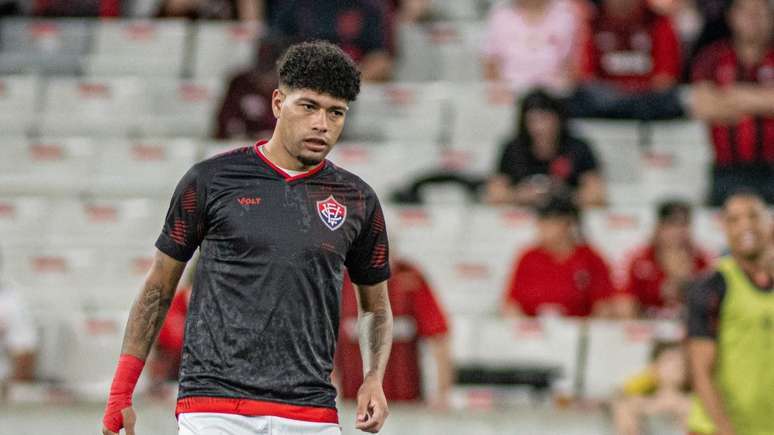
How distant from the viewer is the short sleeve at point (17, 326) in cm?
883

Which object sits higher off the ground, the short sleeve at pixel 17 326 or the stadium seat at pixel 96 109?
the stadium seat at pixel 96 109

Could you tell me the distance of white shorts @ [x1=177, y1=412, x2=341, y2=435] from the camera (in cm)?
404

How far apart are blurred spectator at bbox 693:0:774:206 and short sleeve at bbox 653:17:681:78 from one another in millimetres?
181

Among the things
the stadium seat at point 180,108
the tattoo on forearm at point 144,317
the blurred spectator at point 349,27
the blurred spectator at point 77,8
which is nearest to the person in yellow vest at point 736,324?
the tattoo on forearm at point 144,317

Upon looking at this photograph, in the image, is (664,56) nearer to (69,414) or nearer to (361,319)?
(69,414)

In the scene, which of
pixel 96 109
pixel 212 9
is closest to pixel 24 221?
pixel 96 109

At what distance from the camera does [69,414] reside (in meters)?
7.78

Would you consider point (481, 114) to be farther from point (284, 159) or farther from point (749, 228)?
point (284, 159)

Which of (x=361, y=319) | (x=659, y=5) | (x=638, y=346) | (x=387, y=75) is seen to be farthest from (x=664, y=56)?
(x=361, y=319)

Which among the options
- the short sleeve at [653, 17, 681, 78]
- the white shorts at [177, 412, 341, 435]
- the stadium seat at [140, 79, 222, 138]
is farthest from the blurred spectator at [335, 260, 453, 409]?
the white shorts at [177, 412, 341, 435]

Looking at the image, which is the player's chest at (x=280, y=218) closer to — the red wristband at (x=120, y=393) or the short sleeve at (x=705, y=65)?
the red wristband at (x=120, y=393)

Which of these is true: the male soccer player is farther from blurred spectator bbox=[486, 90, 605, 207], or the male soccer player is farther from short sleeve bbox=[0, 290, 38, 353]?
blurred spectator bbox=[486, 90, 605, 207]

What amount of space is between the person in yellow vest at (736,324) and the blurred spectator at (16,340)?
426cm

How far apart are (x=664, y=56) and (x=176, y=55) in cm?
393
